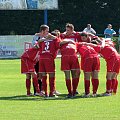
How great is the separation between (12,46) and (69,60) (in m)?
22.0

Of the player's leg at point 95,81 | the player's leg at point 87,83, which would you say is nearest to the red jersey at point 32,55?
the player's leg at point 87,83

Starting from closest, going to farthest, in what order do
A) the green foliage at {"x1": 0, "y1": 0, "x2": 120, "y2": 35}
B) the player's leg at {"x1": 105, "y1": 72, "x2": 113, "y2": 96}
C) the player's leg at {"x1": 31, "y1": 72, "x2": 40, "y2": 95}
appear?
the player's leg at {"x1": 105, "y1": 72, "x2": 113, "y2": 96} → the player's leg at {"x1": 31, "y1": 72, "x2": 40, "y2": 95} → the green foliage at {"x1": 0, "y1": 0, "x2": 120, "y2": 35}

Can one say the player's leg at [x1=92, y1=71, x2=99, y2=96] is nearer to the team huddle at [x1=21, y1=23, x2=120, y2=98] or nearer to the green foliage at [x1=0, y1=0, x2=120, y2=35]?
Answer: the team huddle at [x1=21, y1=23, x2=120, y2=98]

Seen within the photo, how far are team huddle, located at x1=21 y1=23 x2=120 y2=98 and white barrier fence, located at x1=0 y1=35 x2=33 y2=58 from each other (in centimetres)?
2051

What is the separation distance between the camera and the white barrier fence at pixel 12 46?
38.3m

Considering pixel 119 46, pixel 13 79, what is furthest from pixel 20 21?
pixel 13 79

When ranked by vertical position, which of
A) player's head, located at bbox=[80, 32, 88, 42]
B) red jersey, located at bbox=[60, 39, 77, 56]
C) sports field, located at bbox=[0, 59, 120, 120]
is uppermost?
player's head, located at bbox=[80, 32, 88, 42]

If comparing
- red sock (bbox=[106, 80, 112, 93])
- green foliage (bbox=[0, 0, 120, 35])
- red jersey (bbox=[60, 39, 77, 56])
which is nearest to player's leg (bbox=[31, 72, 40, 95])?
red jersey (bbox=[60, 39, 77, 56])

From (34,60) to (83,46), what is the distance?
1.41 metres

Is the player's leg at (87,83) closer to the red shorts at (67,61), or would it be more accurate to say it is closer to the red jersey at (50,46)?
the red shorts at (67,61)

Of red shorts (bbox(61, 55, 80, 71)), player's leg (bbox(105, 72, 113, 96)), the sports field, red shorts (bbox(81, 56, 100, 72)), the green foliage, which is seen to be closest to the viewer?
the sports field

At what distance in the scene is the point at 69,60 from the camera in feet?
55.3

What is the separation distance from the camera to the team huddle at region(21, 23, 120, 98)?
16.7m

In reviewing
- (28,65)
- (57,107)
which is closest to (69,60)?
(28,65)
